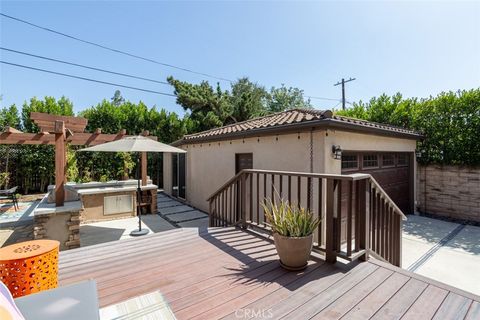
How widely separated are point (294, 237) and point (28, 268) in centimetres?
259

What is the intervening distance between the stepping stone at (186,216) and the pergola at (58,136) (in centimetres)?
162

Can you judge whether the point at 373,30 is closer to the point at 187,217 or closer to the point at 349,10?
the point at 349,10

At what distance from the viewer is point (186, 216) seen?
782 centimetres

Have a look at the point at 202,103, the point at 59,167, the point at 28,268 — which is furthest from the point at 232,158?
the point at 202,103

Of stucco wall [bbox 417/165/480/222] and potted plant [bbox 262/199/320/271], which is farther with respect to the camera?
stucco wall [bbox 417/165/480/222]

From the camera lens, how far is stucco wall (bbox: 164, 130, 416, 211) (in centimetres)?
466

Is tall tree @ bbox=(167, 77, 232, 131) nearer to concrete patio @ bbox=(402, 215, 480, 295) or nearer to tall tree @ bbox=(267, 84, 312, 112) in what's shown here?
tall tree @ bbox=(267, 84, 312, 112)

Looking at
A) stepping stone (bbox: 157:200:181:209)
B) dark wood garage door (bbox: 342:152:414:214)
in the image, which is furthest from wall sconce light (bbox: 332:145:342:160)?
stepping stone (bbox: 157:200:181:209)

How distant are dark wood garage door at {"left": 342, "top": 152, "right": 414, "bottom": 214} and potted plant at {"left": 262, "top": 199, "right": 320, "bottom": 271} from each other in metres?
3.11

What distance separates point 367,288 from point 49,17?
12.3 meters

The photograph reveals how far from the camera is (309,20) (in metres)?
8.27

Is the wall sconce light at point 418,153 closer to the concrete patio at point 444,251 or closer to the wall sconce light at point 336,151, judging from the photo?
the concrete patio at point 444,251

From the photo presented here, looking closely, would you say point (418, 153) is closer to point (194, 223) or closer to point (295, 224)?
point (295, 224)

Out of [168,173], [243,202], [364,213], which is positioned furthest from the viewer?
[168,173]
